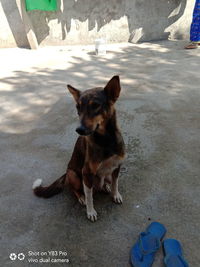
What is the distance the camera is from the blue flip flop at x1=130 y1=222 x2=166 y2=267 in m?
2.10

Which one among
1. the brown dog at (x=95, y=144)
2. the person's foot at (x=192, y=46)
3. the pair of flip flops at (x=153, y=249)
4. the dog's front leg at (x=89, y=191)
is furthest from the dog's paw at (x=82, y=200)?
the person's foot at (x=192, y=46)

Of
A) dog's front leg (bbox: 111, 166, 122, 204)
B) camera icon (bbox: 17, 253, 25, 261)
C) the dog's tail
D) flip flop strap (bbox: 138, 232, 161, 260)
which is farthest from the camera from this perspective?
the dog's tail

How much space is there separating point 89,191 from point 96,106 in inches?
38.8

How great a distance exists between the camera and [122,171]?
3244 mm

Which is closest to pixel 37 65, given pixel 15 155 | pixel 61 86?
pixel 61 86

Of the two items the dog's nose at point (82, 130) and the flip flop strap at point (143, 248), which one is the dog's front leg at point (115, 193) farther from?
the dog's nose at point (82, 130)

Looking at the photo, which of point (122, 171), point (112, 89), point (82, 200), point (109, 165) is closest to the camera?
point (112, 89)

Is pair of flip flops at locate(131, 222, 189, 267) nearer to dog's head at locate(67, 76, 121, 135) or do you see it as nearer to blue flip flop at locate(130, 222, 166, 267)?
blue flip flop at locate(130, 222, 166, 267)

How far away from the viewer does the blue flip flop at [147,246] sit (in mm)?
2100

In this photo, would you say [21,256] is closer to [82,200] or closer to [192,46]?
[82,200]

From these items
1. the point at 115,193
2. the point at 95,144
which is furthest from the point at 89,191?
the point at 95,144

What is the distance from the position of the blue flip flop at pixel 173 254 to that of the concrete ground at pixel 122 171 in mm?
88

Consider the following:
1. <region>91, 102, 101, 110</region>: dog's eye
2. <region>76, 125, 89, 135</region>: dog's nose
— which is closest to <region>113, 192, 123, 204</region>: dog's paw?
<region>76, 125, 89, 135</region>: dog's nose

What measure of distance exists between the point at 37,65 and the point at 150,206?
7273mm
